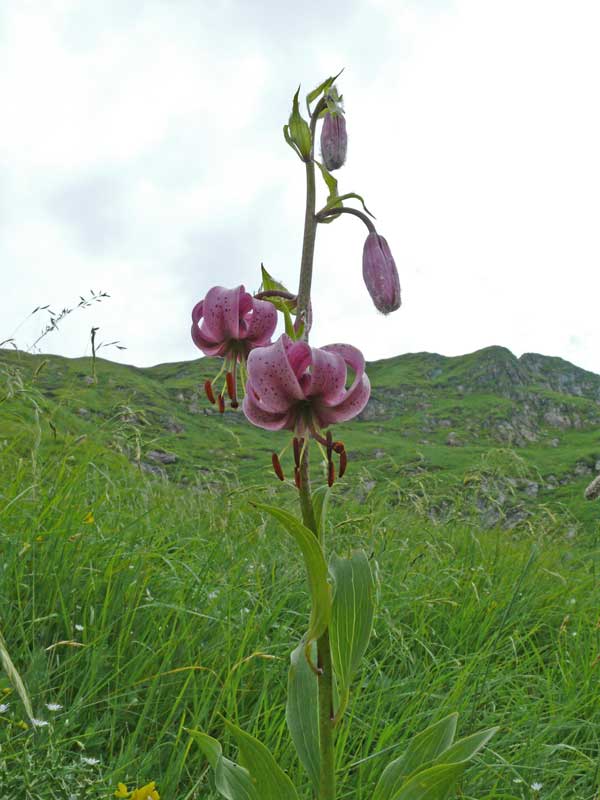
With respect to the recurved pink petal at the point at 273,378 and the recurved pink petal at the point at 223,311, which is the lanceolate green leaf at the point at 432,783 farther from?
the recurved pink petal at the point at 223,311

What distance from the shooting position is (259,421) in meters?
1.20

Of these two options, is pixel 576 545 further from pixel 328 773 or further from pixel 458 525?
pixel 328 773

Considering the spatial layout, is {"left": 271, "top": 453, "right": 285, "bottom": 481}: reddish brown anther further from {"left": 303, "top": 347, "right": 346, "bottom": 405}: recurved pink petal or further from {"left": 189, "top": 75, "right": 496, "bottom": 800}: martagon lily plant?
{"left": 303, "top": 347, "right": 346, "bottom": 405}: recurved pink petal

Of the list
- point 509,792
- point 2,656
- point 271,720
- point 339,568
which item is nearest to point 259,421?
point 339,568

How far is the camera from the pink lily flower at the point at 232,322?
131 centimetres

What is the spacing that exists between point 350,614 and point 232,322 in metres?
0.59

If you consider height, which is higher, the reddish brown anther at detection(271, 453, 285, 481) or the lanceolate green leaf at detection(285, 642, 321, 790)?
the reddish brown anther at detection(271, 453, 285, 481)

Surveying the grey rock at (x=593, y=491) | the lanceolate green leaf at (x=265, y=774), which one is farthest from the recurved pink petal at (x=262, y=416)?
the grey rock at (x=593, y=491)

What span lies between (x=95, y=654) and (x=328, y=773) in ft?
1.87

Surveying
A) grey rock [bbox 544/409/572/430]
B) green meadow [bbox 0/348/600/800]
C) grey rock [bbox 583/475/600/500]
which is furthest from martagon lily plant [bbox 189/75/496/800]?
grey rock [bbox 544/409/572/430]

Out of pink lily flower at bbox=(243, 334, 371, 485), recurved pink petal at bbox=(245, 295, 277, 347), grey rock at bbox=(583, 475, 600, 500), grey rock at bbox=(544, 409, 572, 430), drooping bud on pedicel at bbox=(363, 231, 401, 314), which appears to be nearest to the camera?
pink lily flower at bbox=(243, 334, 371, 485)

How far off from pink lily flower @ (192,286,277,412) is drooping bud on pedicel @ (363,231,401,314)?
27cm

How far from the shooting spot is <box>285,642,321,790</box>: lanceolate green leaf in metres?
1.16

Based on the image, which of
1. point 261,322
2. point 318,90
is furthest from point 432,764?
point 318,90
